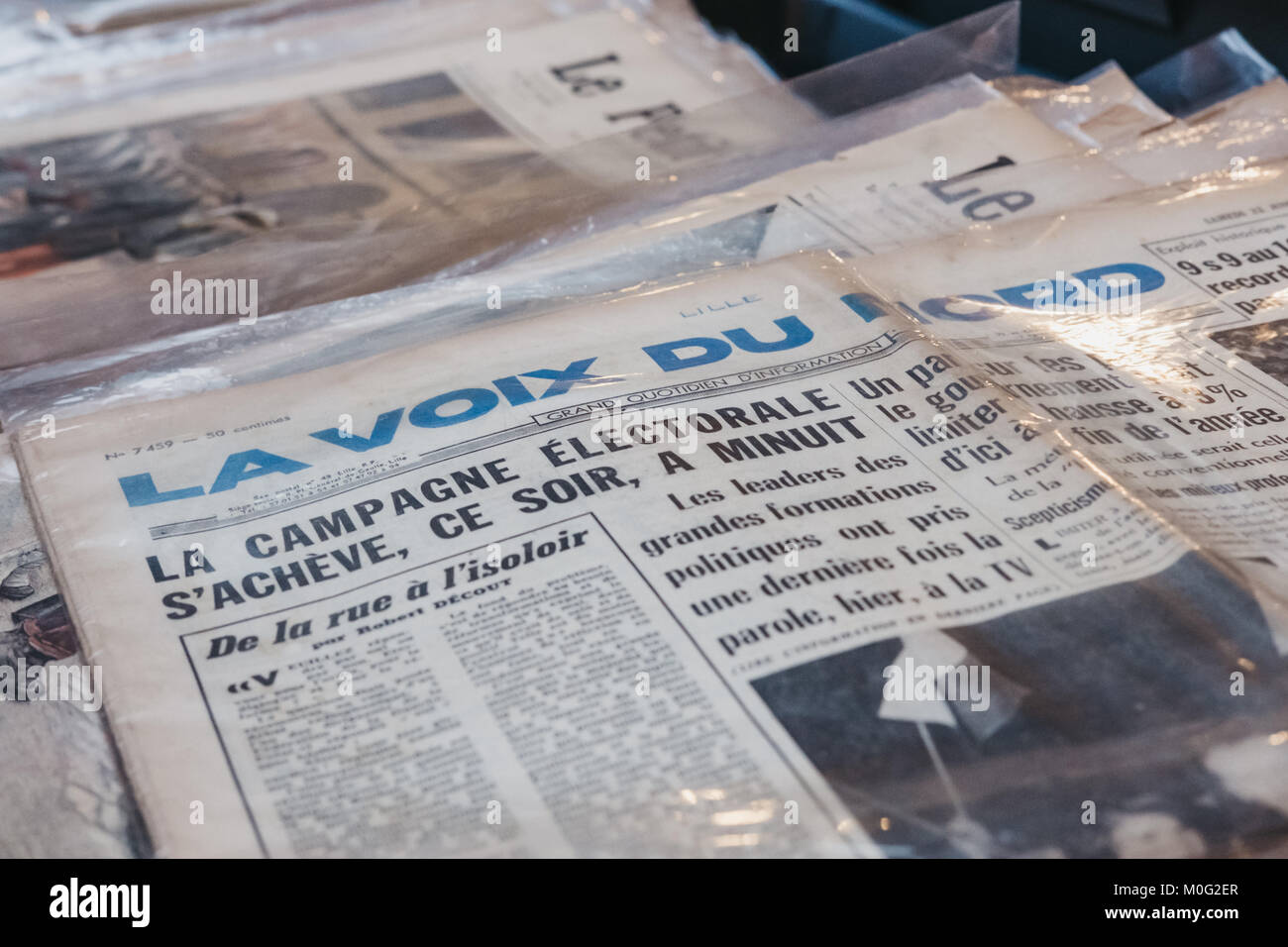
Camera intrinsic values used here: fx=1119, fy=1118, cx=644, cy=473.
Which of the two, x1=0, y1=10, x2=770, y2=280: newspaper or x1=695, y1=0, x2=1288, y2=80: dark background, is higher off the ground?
x1=695, y1=0, x2=1288, y2=80: dark background

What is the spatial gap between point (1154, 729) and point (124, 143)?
0.80 metres

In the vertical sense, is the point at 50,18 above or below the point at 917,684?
above

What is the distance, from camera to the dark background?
0.79 meters

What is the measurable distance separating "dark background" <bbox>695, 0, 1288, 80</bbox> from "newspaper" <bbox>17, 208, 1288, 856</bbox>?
418mm

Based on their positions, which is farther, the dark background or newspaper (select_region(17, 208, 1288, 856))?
the dark background

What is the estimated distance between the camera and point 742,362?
0.52m

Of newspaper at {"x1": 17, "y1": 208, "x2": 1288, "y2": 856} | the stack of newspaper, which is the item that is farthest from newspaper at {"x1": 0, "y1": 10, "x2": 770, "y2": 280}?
newspaper at {"x1": 17, "y1": 208, "x2": 1288, "y2": 856}

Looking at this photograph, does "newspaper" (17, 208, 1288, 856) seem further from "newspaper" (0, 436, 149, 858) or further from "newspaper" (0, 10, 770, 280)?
"newspaper" (0, 10, 770, 280)

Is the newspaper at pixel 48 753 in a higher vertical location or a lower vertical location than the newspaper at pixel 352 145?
lower

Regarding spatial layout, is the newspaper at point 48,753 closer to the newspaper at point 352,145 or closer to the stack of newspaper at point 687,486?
the stack of newspaper at point 687,486

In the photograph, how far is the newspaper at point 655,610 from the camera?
0.34m

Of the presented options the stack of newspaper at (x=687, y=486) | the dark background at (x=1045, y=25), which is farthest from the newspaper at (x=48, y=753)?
the dark background at (x=1045, y=25)
